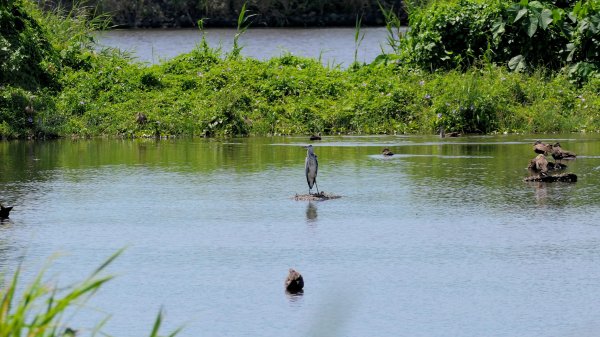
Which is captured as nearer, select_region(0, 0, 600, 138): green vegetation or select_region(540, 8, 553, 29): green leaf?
select_region(0, 0, 600, 138): green vegetation

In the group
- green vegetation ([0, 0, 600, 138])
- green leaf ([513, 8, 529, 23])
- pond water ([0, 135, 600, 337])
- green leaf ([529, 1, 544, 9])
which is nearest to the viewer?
pond water ([0, 135, 600, 337])

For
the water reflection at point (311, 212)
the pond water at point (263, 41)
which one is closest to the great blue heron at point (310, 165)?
the water reflection at point (311, 212)

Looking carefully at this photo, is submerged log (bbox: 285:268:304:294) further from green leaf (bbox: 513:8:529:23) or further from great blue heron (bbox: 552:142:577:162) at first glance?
green leaf (bbox: 513:8:529:23)

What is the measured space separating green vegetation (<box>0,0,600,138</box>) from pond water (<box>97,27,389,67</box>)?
14.5 metres

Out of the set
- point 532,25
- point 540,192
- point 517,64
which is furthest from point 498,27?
point 540,192

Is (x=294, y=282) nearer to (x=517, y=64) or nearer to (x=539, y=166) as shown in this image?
(x=539, y=166)

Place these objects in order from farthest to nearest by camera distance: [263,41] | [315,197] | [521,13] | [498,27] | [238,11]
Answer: [238,11]
[263,41]
[498,27]
[521,13]
[315,197]

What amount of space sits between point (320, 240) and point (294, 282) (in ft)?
6.14

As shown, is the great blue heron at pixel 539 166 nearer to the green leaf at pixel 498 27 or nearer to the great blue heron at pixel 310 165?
the great blue heron at pixel 310 165

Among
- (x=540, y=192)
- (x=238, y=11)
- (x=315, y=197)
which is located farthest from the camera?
(x=238, y=11)

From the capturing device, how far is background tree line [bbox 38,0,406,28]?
55.2 meters

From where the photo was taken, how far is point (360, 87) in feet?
65.3

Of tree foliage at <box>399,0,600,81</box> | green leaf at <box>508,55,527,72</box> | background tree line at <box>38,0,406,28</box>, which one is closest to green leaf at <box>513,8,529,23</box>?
tree foliage at <box>399,0,600,81</box>

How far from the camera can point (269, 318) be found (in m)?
6.88
